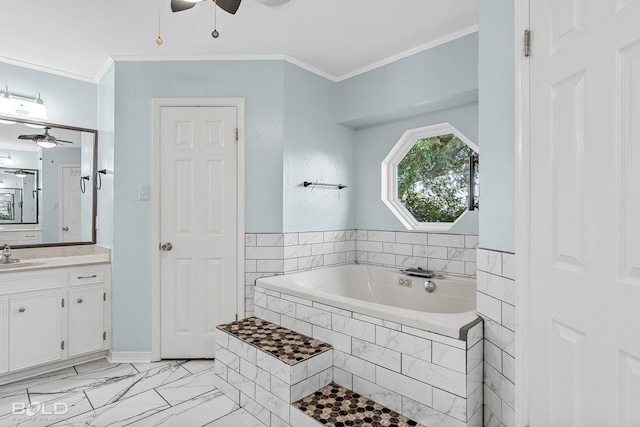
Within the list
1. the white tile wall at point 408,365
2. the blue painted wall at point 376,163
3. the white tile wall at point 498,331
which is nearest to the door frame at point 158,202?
the white tile wall at point 408,365

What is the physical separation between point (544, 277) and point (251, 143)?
2345 mm

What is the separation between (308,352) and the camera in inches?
82.4

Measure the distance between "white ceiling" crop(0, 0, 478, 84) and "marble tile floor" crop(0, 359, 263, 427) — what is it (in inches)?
100.0

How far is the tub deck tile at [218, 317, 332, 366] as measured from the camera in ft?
6.77

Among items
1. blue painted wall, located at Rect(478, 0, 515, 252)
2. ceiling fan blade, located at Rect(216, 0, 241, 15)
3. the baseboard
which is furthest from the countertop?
blue painted wall, located at Rect(478, 0, 515, 252)

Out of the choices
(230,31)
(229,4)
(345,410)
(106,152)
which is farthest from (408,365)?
(106,152)

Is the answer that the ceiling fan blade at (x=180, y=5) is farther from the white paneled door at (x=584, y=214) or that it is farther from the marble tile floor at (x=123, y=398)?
the marble tile floor at (x=123, y=398)

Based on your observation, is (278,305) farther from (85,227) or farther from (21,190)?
(21,190)

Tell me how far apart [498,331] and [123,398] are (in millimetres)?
2347

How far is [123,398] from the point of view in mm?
2311

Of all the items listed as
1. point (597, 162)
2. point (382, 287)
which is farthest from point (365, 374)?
point (597, 162)

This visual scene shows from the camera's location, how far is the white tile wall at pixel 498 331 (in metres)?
1.53

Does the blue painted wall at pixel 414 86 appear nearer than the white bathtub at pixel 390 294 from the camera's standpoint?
No

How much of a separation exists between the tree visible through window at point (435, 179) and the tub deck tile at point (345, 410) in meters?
1.83
